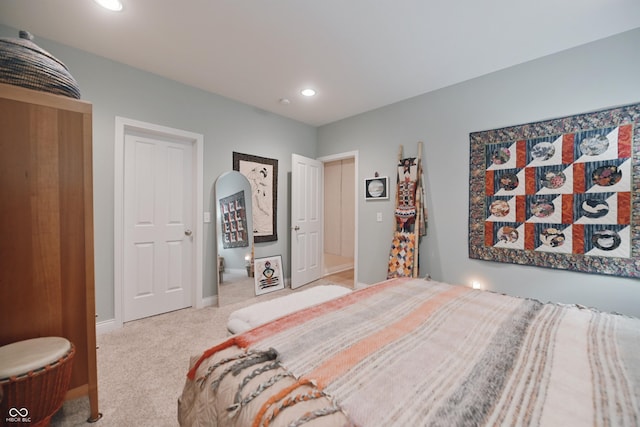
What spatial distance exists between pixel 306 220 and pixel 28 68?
10.4 ft

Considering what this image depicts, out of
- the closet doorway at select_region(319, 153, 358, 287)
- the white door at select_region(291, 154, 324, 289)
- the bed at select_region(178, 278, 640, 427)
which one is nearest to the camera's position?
the bed at select_region(178, 278, 640, 427)

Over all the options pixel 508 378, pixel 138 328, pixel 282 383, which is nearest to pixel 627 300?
pixel 508 378

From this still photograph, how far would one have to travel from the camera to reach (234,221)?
3297 mm

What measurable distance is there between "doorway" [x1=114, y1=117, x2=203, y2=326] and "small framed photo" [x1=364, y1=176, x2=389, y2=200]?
7.30ft

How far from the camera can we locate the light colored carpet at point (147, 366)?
1.45 metres

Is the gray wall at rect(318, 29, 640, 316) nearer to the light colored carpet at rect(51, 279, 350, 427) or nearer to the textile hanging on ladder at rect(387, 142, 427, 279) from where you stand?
the textile hanging on ladder at rect(387, 142, 427, 279)

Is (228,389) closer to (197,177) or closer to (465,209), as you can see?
(197,177)

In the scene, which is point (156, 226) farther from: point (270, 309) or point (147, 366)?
point (270, 309)

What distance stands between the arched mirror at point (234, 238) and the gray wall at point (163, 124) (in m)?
0.11

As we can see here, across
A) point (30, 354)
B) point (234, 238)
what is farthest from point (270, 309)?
point (234, 238)

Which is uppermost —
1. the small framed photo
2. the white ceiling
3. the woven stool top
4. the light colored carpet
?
the white ceiling

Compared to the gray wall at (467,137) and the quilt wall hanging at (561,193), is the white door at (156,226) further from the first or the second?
the quilt wall hanging at (561,193)

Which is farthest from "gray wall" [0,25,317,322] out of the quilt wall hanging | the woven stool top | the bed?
the quilt wall hanging

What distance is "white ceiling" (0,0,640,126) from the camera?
5.90ft
